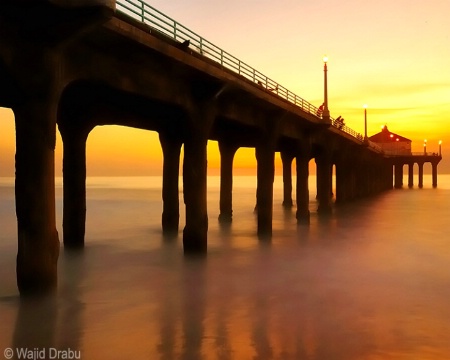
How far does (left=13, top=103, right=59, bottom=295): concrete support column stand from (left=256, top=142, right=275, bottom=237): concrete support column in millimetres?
16088

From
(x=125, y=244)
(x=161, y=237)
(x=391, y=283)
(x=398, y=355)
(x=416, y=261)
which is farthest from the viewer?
(x=161, y=237)

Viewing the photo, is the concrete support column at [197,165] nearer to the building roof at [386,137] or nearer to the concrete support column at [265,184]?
the concrete support column at [265,184]

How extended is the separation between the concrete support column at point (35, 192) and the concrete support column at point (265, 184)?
16088mm

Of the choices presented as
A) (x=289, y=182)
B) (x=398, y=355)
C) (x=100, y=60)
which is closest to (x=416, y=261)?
(x=398, y=355)

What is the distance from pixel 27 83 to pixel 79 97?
23.9 ft

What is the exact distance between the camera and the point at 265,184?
27.5 meters

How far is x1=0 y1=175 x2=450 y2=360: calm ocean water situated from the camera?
1010 cm

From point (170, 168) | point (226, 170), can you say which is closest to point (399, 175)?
point (226, 170)

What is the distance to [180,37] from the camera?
16391 mm

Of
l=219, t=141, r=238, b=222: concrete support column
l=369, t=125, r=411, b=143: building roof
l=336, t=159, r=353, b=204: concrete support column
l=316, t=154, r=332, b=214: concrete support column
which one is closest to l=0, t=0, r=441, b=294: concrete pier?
l=219, t=141, r=238, b=222: concrete support column

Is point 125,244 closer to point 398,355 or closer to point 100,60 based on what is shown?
point 100,60

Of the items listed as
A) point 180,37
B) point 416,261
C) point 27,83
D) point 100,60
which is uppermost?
point 180,37

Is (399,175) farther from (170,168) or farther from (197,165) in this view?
(197,165)

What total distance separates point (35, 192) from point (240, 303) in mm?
6280
